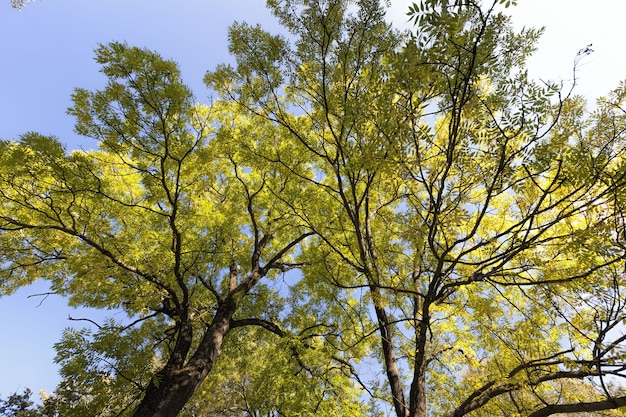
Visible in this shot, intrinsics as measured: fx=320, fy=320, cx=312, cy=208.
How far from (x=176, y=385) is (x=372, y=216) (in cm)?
364

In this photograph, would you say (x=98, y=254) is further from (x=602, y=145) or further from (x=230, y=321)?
(x=602, y=145)

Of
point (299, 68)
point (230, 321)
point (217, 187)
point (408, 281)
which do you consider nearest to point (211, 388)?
point (230, 321)

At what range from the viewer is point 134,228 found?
527cm

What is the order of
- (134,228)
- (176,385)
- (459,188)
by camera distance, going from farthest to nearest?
(134,228) → (176,385) → (459,188)

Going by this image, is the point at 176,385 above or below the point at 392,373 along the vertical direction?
below

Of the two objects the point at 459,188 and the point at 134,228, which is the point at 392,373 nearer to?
the point at 459,188

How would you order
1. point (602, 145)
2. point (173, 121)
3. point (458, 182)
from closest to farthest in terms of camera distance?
point (602, 145), point (458, 182), point (173, 121)

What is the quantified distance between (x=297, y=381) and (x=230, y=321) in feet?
5.10

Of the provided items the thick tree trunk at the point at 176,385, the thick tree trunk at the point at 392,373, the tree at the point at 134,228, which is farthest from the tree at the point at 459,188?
the thick tree trunk at the point at 176,385

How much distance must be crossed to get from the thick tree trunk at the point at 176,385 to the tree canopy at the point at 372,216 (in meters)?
0.02

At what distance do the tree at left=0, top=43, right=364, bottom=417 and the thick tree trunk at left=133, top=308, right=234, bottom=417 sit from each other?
0.01m

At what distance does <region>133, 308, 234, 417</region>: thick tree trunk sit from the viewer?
3979mm

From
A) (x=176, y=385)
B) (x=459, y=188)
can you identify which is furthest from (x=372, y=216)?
(x=176, y=385)

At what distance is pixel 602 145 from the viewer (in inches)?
108
